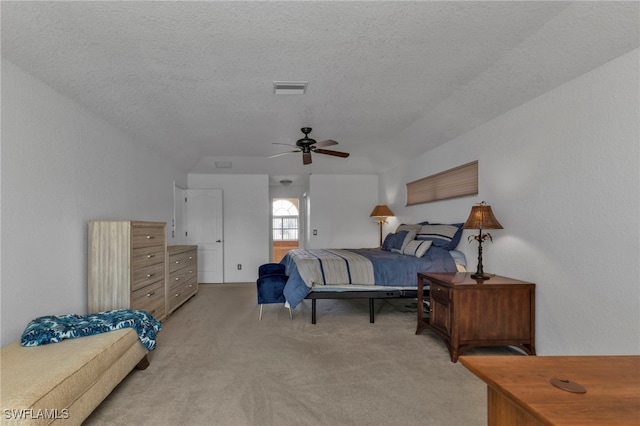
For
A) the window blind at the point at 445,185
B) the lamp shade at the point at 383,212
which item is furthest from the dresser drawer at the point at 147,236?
the lamp shade at the point at 383,212

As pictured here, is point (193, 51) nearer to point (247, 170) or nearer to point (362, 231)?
point (247, 170)

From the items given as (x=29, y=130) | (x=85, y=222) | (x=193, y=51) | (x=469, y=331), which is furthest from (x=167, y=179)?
(x=469, y=331)

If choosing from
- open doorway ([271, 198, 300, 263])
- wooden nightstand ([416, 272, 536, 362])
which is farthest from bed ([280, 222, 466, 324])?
open doorway ([271, 198, 300, 263])

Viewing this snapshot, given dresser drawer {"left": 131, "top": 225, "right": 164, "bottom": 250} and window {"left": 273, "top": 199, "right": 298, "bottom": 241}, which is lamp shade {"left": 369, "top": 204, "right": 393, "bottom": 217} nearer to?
dresser drawer {"left": 131, "top": 225, "right": 164, "bottom": 250}

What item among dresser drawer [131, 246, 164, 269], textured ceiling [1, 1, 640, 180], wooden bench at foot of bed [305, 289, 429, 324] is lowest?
wooden bench at foot of bed [305, 289, 429, 324]

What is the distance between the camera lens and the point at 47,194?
2689mm

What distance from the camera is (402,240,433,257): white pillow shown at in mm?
4117

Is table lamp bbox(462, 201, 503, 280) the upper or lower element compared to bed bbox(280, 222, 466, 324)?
upper

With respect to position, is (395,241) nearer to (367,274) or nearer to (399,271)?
(399,271)

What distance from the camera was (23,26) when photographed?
2.08 m

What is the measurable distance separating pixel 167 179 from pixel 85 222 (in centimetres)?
256

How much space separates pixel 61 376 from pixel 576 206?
343 cm

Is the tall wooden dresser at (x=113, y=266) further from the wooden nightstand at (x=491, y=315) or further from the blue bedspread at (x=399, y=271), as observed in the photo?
the wooden nightstand at (x=491, y=315)

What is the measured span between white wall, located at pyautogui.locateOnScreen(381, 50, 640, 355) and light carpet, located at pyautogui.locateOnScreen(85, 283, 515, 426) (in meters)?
0.83
